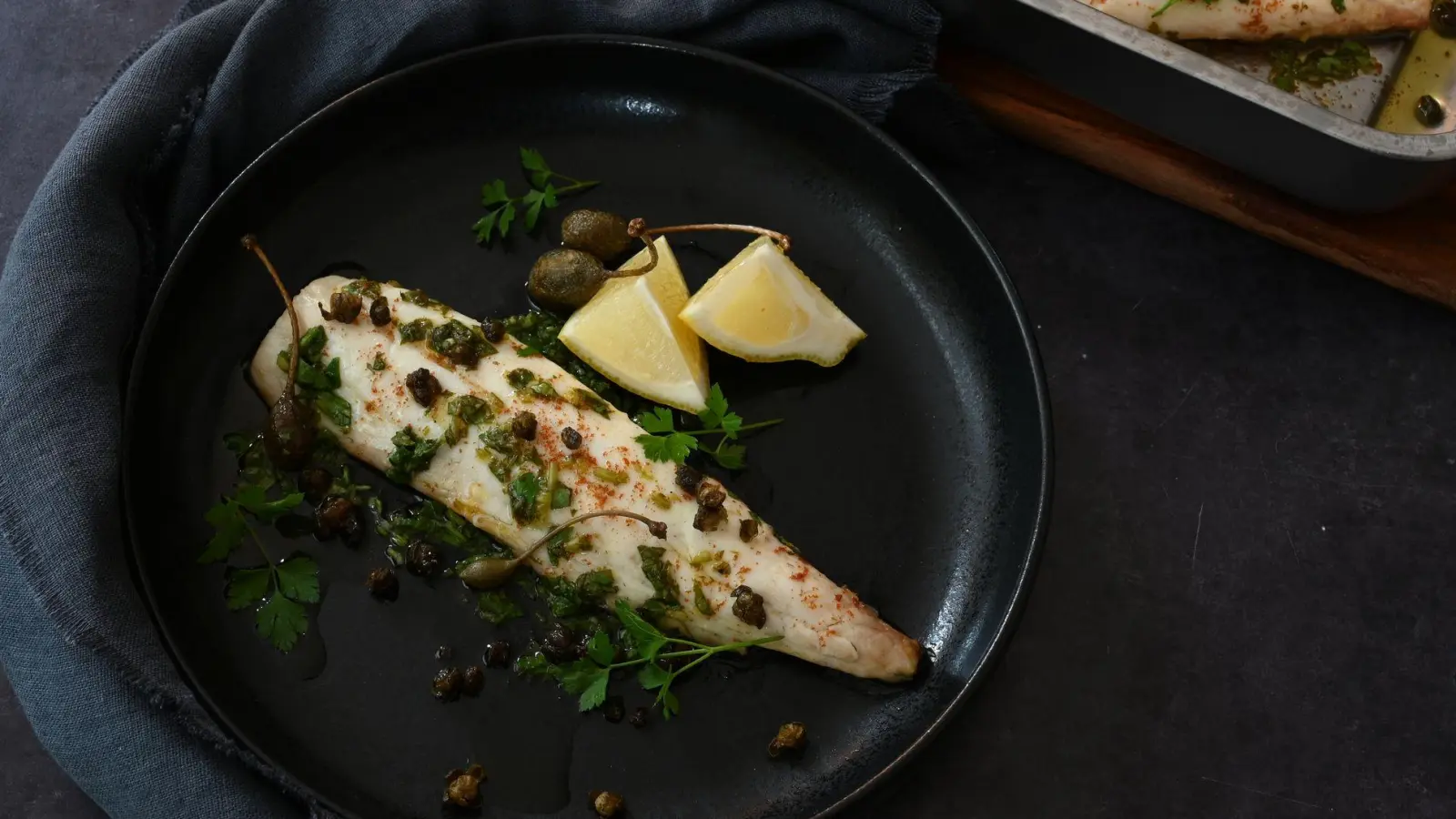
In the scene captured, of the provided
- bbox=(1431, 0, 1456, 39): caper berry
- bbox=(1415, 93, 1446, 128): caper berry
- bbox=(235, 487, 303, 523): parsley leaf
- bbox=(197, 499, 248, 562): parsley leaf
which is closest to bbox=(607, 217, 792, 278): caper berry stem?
bbox=(235, 487, 303, 523): parsley leaf

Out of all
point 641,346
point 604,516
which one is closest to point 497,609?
point 604,516

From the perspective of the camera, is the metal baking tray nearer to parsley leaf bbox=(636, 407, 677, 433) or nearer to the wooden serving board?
the wooden serving board

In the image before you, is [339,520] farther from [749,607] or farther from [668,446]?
[749,607]

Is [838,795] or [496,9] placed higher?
[496,9]

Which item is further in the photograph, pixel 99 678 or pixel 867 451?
pixel 867 451

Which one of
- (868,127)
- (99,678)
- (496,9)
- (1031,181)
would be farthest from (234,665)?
(1031,181)

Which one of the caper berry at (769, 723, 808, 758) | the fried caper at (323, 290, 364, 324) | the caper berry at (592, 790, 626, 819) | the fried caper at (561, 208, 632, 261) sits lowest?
the caper berry at (592, 790, 626, 819)

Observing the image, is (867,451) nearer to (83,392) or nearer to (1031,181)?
(1031,181)
